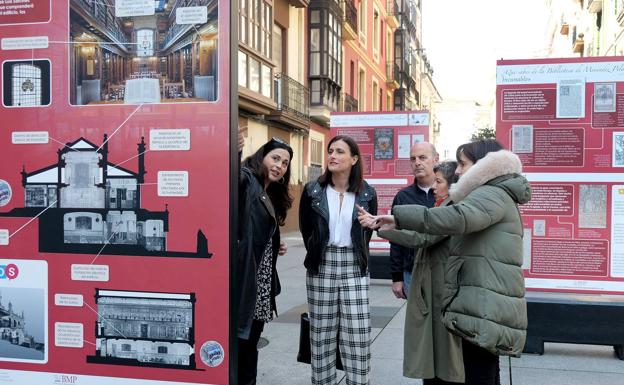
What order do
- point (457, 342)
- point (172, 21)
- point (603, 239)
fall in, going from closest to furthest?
point (172, 21) → point (457, 342) → point (603, 239)

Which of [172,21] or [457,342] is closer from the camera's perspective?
[172,21]

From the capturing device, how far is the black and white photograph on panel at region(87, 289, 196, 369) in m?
2.48

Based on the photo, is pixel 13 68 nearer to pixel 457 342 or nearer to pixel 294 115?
pixel 457 342

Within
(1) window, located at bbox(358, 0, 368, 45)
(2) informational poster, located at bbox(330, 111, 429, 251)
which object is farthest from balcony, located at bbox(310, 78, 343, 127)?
(2) informational poster, located at bbox(330, 111, 429, 251)

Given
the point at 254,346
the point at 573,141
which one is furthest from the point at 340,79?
the point at 254,346

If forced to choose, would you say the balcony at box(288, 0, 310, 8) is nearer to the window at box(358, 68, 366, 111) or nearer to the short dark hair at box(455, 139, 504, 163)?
the window at box(358, 68, 366, 111)

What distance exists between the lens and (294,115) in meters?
21.9

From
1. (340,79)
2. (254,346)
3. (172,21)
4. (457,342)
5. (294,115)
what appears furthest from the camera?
(340,79)

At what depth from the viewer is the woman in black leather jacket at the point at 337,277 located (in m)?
3.80

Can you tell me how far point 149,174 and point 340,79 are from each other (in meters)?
24.6

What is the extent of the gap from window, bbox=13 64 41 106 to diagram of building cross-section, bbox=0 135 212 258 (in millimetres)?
280

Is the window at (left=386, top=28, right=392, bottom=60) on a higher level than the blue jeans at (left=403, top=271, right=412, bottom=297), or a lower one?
higher

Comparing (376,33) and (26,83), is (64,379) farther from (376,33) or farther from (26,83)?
(376,33)

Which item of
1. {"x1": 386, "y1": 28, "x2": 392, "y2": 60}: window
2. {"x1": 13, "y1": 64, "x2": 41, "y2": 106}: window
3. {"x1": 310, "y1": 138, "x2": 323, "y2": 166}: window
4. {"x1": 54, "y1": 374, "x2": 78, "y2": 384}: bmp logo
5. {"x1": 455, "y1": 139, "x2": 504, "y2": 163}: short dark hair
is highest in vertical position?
{"x1": 386, "y1": 28, "x2": 392, "y2": 60}: window
